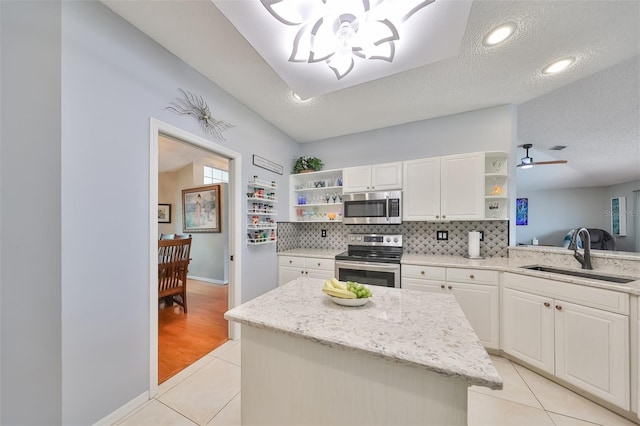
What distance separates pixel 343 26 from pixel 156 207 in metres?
1.77

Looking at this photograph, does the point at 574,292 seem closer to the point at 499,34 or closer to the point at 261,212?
the point at 499,34

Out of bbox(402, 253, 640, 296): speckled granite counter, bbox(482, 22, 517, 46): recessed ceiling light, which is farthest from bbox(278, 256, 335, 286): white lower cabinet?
bbox(482, 22, 517, 46): recessed ceiling light

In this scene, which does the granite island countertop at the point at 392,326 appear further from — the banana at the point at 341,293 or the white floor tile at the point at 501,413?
the white floor tile at the point at 501,413

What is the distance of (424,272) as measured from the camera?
7.87ft

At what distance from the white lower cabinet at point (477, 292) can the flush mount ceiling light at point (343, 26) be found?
2.06 metres

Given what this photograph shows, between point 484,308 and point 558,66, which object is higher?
point 558,66

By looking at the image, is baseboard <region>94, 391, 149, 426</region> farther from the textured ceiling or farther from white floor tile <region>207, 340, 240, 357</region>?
the textured ceiling

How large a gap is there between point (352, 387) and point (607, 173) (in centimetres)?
771

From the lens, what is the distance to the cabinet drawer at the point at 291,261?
122 inches

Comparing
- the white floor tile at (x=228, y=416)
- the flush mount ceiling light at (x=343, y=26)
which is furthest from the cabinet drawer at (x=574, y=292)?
the white floor tile at (x=228, y=416)

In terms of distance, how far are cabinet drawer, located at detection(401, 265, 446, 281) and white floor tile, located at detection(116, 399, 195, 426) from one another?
2183mm

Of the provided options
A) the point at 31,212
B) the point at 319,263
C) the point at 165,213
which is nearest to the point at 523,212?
the point at 319,263

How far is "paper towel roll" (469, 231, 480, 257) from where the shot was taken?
8.41ft

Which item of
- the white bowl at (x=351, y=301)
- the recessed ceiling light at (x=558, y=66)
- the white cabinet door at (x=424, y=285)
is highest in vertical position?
the recessed ceiling light at (x=558, y=66)
